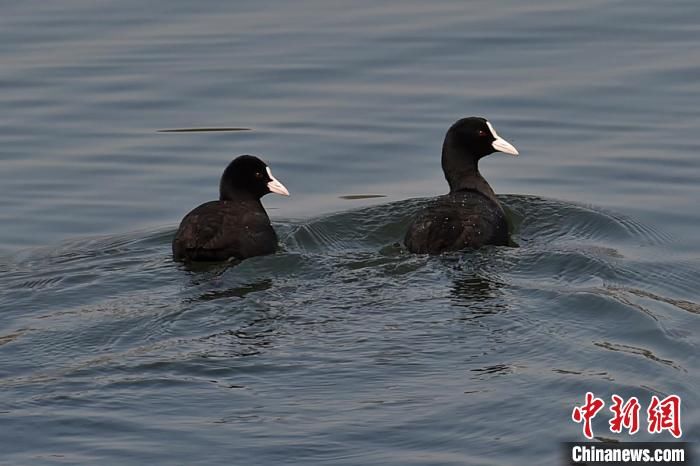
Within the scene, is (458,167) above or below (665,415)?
above

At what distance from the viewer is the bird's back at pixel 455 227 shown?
11758 millimetres

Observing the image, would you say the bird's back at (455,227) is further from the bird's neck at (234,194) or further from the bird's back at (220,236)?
the bird's neck at (234,194)

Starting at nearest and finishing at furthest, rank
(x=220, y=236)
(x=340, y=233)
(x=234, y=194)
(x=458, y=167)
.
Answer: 1. (x=220, y=236)
2. (x=234, y=194)
3. (x=340, y=233)
4. (x=458, y=167)

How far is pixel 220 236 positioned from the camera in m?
11.7

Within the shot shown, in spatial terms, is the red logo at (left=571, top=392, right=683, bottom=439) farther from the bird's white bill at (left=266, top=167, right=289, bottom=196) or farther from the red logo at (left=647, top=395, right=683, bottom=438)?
the bird's white bill at (left=266, top=167, right=289, bottom=196)

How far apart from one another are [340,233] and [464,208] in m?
1.20

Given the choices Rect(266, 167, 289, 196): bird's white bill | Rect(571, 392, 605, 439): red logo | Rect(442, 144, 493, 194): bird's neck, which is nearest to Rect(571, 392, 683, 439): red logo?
Rect(571, 392, 605, 439): red logo

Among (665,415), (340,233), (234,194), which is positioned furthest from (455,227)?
(665,415)

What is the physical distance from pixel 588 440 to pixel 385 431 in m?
1.05

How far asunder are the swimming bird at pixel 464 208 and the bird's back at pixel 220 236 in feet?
3.87

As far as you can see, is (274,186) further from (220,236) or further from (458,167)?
(458,167)

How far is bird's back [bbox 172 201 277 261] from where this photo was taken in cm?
1168

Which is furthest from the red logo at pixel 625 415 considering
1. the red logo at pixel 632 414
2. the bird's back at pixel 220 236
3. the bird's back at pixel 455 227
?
the bird's back at pixel 220 236

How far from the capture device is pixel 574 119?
15898 mm
